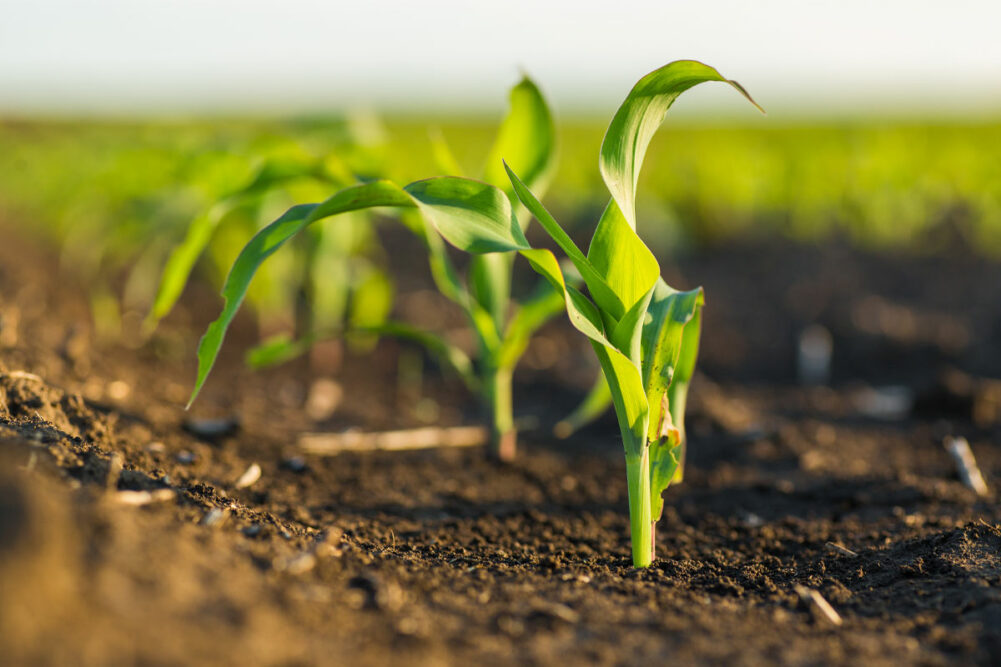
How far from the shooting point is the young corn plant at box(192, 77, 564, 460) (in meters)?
1.36

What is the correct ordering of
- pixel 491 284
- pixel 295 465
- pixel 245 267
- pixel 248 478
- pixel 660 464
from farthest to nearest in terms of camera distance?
pixel 491 284 → pixel 295 465 → pixel 248 478 → pixel 660 464 → pixel 245 267

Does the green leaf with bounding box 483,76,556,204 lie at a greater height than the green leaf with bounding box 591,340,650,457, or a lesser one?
greater

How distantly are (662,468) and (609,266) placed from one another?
1.27 ft

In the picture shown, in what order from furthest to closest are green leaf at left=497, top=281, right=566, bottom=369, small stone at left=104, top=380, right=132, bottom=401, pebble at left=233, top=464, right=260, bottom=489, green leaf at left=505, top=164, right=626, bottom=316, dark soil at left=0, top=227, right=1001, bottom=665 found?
small stone at left=104, top=380, right=132, bottom=401 → green leaf at left=497, top=281, right=566, bottom=369 → pebble at left=233, top=464, right=260, bottom=489 → green leaf at left=505, top=164, right=626, bottom=316 → dark soil at left=0, top=227, right=1001, bottom=665

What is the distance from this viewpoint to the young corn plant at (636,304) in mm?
1393

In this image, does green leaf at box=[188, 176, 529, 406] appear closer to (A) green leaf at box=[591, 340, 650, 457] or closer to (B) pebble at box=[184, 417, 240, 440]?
(A) green leaf at box=[591, 340, 650, 457]

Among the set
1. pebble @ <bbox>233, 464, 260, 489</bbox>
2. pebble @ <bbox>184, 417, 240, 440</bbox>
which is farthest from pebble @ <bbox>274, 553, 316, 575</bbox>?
pebble @ <bbox>184, 417, 240, 440</bbox>

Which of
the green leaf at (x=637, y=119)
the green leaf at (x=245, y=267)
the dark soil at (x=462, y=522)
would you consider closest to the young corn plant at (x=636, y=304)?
the green leaf at (x=637, y=119)

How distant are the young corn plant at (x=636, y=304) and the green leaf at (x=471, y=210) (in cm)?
5

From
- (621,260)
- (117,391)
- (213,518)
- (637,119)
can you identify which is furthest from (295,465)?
(637,119)

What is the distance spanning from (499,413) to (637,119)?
3.77 feet

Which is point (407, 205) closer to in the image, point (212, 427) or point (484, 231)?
point (484, 231)

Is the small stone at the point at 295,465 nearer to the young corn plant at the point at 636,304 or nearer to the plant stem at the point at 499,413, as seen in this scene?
the plant stem at the point at 499,413

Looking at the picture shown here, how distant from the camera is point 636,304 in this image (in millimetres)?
1393
